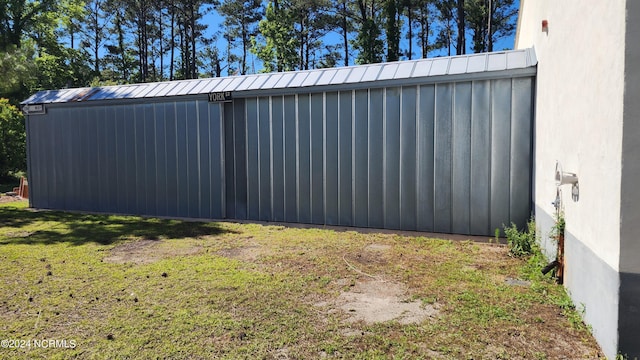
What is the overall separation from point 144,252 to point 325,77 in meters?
4.10

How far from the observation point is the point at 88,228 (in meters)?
6.99

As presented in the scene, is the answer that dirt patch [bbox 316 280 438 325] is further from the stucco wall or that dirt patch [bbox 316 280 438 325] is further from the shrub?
the shrub

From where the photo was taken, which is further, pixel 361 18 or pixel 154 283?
pixel 361 18

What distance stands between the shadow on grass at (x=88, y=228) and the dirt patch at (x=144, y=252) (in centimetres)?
42

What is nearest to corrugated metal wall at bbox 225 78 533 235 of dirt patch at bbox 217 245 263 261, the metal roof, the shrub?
the metal roof

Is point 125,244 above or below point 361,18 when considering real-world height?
below

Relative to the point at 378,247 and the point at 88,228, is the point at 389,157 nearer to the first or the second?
the point at 378,247

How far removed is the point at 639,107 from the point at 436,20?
95.4 ft

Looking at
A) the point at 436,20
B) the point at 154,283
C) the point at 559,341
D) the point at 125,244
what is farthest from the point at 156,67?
the point at 559,341

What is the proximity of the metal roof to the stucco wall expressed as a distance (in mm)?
1740

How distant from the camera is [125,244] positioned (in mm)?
5766

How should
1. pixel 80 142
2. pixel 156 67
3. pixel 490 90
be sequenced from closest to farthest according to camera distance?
pixel 490 90 → pixel 80 142 → pixel 156 67

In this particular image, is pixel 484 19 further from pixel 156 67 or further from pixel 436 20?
pixel 156 67

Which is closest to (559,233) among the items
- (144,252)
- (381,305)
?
(381,305)
